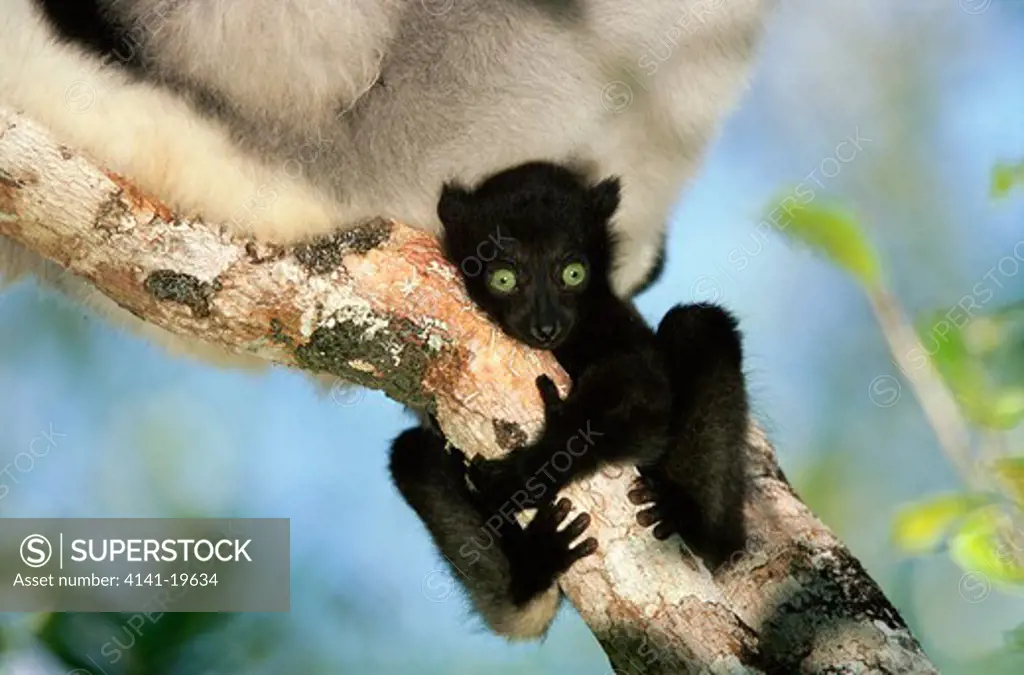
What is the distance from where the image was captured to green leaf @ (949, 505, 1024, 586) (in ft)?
7.70

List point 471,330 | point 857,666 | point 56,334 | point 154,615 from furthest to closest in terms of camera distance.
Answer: point 56,334, point 154,615, point 471,330, point 857,666

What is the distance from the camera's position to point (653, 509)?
2.55 m

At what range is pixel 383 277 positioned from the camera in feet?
8.73

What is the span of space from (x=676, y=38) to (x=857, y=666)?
1.58 meters

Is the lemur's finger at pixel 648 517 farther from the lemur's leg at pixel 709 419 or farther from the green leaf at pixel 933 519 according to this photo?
the green leaf at pixel 933 519

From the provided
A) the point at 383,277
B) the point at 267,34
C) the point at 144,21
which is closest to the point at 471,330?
the point at 383,277

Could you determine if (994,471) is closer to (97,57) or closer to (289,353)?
(289,353)

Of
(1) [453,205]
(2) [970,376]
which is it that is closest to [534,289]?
(1) [453,205]

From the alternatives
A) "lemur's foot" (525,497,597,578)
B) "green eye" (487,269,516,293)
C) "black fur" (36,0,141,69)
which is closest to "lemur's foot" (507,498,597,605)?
"lemur's foot" (525,497,597,578)

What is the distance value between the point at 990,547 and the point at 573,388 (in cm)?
97

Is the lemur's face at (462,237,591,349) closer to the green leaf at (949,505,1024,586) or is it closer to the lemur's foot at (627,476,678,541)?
the lemur's foot at (627,476,678,541)

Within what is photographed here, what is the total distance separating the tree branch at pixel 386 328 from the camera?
2455 mm

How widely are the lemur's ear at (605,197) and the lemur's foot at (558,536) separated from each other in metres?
0.83

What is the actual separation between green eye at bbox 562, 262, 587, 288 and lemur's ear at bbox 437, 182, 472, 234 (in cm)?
30
